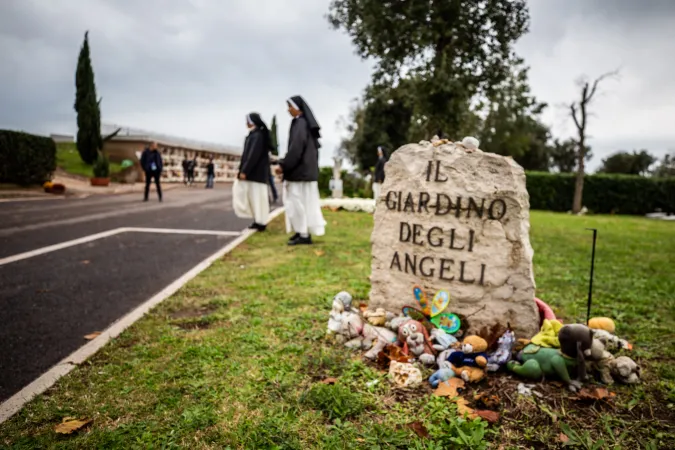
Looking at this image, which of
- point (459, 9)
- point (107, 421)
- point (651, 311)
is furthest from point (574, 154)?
point (107, 421)

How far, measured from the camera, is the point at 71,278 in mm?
4695

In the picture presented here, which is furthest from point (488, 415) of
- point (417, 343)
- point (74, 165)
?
point (74, 165)

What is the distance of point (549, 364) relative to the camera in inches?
105

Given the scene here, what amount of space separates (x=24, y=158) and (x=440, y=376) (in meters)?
18.8

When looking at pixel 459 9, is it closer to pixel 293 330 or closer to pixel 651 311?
pixel 651 311

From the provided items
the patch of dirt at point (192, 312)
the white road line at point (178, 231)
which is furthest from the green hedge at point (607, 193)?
the patch of dirt at point (192, 312)

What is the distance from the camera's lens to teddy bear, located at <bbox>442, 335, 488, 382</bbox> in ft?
8.85

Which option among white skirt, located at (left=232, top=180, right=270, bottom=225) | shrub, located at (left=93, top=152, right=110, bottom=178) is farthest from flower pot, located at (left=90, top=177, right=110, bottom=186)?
white skirt, located at (left=232, top=180, right=270, bottom=225)

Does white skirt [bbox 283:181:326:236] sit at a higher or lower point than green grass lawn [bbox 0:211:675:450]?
higher

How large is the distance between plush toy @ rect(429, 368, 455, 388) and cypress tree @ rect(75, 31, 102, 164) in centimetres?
2794

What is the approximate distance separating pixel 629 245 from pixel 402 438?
9387mm

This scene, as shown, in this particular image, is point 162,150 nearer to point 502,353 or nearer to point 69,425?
point 69,425

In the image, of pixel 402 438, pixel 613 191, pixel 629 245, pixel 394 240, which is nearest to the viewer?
pixel 402 438

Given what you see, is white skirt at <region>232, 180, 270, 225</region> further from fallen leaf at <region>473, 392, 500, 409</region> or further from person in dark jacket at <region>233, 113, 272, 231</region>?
fallen leaf at <region>473, 392, 500, 409</region>
